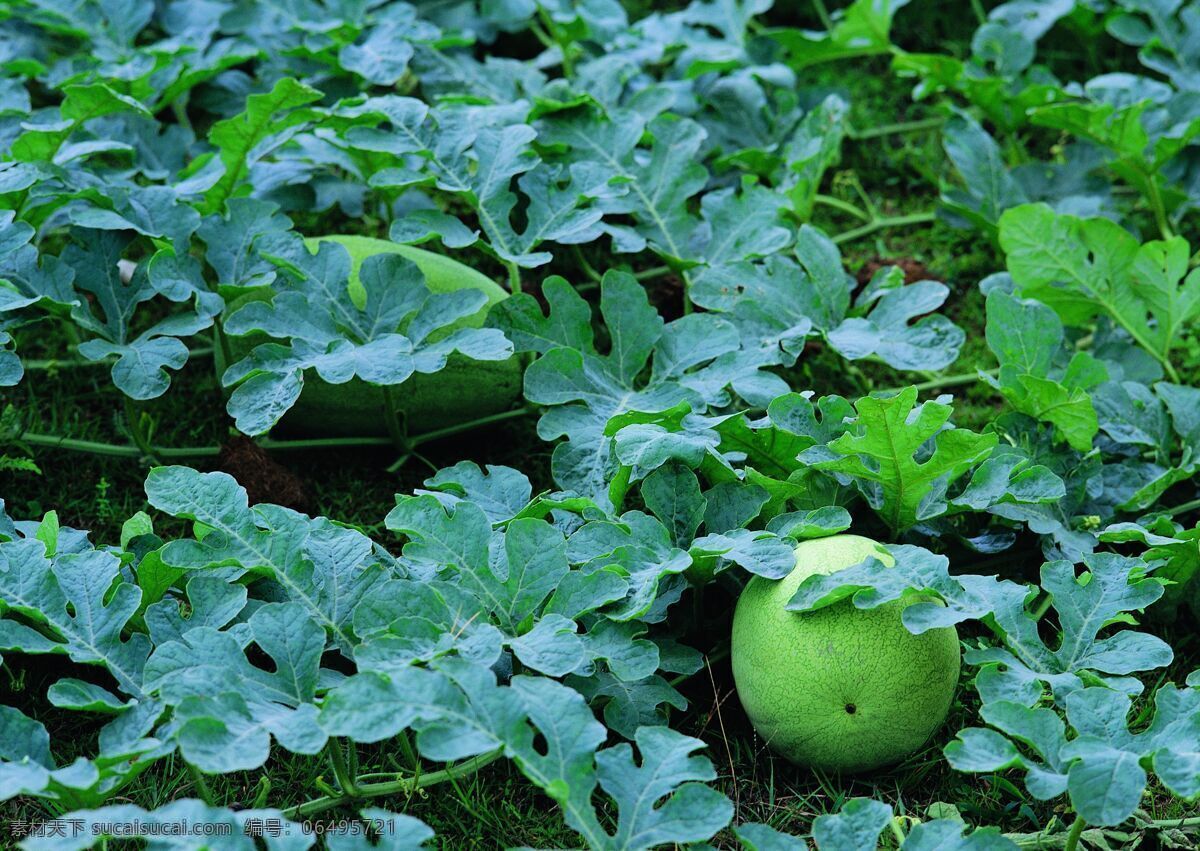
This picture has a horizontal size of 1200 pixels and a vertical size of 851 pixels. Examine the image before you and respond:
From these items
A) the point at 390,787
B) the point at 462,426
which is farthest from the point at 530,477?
the point at 390,787

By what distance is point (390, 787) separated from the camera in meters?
2.08

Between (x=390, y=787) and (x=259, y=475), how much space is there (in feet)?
2.93

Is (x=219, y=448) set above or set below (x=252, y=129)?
below

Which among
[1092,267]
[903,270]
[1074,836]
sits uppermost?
[1092,267]

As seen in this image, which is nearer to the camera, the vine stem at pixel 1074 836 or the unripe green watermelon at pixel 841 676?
the vine stem at pixel 1074 836

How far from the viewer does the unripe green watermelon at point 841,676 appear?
6.83ft

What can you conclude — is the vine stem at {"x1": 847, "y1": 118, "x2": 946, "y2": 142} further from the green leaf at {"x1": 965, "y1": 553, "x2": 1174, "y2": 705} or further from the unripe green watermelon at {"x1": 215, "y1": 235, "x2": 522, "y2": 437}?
the green leaf at {"x1": 965, "y1": 553, "x2": 1174, "y2": 705}

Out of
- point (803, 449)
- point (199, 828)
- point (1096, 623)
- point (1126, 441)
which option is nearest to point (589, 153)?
point (803, 449)

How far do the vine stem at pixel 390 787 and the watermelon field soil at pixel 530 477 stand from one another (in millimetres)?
34

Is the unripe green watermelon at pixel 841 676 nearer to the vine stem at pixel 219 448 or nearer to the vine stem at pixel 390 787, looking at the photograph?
the vine stem at pixel 390 787

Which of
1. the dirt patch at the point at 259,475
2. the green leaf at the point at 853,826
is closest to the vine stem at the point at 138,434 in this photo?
the dirt patch at the point at 259,475

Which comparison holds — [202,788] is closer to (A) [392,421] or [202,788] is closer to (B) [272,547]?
(B) [272,547]

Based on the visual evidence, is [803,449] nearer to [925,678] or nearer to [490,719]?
[925,678]

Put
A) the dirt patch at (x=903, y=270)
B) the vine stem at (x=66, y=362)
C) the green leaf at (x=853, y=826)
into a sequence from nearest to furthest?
the green leaf at (x=853, y=826) → the vine stem at (x=66, y=362) → the dirt patch at (x=903, y=270)
